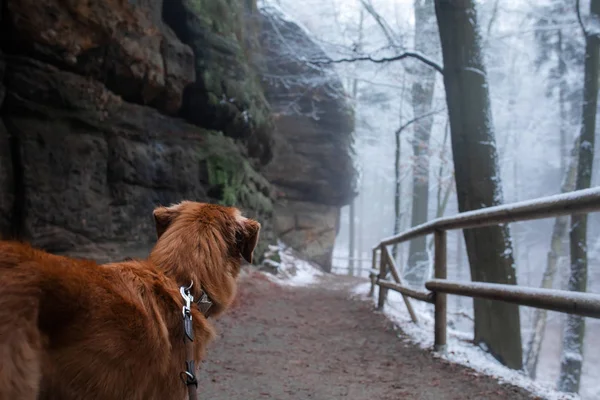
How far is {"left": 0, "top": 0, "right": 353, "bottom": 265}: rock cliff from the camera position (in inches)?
231

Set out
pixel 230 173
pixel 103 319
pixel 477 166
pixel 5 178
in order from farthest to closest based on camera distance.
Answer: pixel 230 173 → pixel 477 166 → pixel 5 178 → pixel 103 319

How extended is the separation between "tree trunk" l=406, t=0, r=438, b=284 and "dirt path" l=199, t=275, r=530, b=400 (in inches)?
419

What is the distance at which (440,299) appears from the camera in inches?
178

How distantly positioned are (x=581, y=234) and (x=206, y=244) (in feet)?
27.5

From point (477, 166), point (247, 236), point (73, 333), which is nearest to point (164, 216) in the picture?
point (247, 236)

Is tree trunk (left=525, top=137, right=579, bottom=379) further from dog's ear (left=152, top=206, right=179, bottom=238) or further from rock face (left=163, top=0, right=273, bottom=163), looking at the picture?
dog's ear (left=152, top=206, right=179, bottom=238)

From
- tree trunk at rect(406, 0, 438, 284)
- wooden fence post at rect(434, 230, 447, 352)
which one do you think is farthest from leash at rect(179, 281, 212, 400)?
tree trunk at rect(406, 0, 438, 284)

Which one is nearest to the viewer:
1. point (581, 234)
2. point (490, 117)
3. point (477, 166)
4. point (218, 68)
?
point (477, 166)

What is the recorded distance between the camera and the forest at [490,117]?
596cm

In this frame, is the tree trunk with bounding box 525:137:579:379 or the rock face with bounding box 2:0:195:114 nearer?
the rock face with bounding box 2:0:195:114

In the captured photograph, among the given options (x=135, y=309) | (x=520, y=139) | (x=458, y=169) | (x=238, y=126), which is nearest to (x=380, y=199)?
(x=520, y=139)

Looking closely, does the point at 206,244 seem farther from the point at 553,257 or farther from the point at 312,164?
the point at 312,164

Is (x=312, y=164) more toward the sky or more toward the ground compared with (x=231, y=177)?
more toward the sky

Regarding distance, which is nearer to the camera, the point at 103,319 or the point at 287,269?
the point at 103,319
